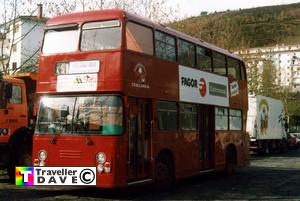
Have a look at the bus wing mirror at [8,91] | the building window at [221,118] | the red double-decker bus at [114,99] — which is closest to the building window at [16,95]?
the bus wing mirror at [8,91]

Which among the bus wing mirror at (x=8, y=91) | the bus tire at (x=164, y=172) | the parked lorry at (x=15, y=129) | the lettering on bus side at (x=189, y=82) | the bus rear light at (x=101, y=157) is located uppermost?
the lettering on bus side at (x=189, y=82)

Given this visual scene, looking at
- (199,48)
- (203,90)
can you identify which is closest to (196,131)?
(203,90)

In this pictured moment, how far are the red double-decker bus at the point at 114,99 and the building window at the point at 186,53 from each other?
54 mm

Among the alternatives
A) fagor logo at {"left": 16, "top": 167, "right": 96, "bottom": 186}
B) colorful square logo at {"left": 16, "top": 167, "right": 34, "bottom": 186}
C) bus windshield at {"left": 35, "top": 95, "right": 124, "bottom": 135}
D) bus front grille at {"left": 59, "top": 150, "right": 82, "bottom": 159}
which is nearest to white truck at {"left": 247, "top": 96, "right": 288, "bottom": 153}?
bus windshield at {"left": 35, "top": 95, "right": 124, "bottom": 135}

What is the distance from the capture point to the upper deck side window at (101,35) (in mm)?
11070

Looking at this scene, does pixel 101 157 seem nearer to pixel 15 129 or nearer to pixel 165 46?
pixel 165 46

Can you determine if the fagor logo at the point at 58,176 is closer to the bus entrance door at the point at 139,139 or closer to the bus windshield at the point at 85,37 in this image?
the bus entrance door at the point at 139,139

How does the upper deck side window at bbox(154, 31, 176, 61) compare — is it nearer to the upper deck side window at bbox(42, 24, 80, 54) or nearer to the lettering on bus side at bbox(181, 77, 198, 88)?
the lettering on bus side at bbox(181, 77, 198, 88)

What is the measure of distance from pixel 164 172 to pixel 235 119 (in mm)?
5600

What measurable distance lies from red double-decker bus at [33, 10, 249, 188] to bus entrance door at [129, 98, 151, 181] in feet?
0.07

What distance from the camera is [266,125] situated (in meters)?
31.6

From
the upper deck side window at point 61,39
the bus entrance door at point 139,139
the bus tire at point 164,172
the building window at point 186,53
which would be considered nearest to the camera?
the bus entrance door at point 139,139

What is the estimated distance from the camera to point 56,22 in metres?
11.8

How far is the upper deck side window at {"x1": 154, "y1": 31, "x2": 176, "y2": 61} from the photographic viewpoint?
12.4 m
